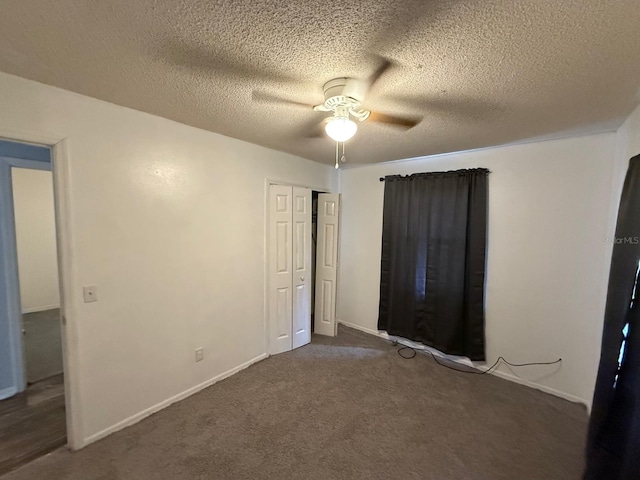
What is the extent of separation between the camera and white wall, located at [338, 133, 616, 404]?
2344 mm

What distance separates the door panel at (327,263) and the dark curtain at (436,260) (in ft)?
2.16

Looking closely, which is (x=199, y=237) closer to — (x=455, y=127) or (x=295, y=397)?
(x=295, y=397)

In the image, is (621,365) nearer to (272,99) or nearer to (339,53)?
(339,53)

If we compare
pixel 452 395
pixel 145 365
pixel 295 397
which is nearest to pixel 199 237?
pixel 145 365

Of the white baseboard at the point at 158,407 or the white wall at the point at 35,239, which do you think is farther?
the white wall at the point at 35,239

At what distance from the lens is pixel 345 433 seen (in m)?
2.07

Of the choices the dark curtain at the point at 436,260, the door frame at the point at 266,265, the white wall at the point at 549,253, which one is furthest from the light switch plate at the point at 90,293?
the white wall at the point at 549,253

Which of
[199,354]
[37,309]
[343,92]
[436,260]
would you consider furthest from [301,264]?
[37,309]

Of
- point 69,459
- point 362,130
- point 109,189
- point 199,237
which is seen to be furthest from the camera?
point 199,237

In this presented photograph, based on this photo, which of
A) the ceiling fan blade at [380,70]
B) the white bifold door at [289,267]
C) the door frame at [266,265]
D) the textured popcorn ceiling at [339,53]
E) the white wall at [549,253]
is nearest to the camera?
the textured popcorn ceiling at [339,53]

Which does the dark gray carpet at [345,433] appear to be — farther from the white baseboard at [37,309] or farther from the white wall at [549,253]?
the white baseboard at [37,309]

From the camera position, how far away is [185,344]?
2434mm

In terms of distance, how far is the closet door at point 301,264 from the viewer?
11.1ft

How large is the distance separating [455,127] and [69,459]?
3.66 m
